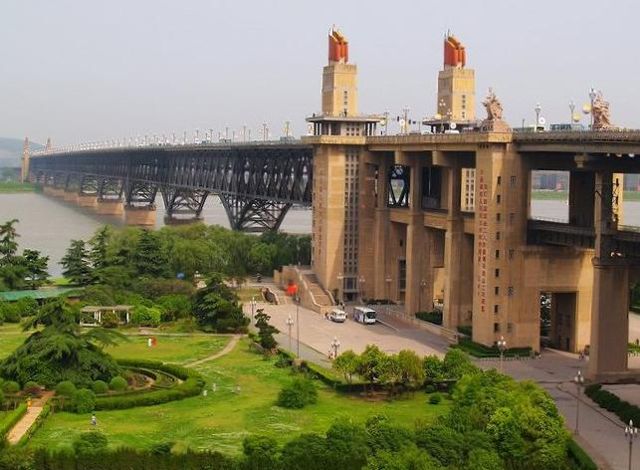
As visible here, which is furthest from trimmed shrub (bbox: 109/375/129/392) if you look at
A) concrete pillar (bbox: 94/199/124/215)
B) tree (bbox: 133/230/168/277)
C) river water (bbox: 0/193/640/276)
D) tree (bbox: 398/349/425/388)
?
concrete pillar (bbox: 94/199/124/215)

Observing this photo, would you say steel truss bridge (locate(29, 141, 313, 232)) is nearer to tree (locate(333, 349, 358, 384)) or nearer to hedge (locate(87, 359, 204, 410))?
hedge (locate(87, 359, 204, 410))

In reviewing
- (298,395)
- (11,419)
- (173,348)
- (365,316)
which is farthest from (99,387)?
(365,316)

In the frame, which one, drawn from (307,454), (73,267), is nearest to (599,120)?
(307,454)

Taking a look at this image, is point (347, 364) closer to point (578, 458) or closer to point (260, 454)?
point (260, 454)

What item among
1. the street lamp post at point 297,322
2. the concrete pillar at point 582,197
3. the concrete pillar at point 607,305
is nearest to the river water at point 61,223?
the street lamp post at point 297,322

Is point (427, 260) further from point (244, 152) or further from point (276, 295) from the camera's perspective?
point (244, 152)

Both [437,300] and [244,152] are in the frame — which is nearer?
[437,300]
